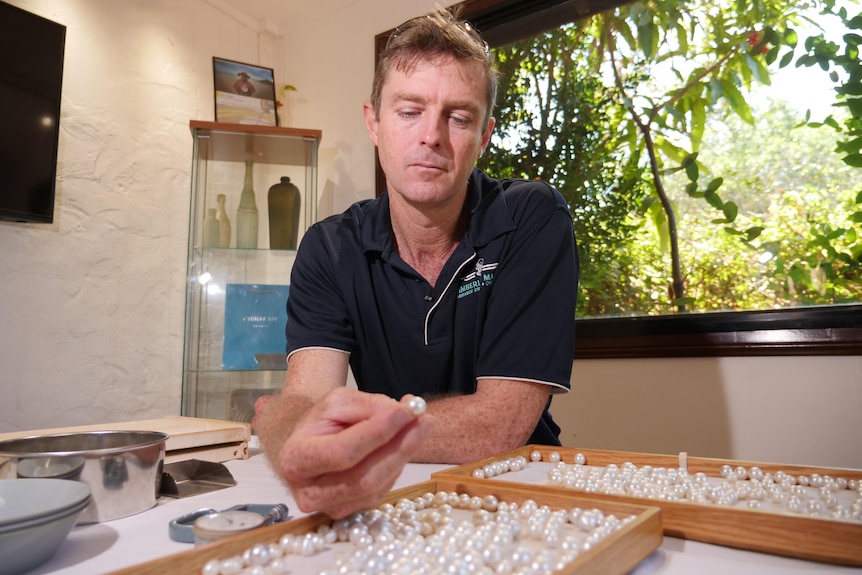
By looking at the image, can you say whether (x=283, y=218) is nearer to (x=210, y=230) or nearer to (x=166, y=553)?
(x=210, y=230)

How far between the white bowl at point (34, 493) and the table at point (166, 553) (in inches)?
1.9

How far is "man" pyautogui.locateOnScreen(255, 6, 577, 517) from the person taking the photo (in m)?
1.23

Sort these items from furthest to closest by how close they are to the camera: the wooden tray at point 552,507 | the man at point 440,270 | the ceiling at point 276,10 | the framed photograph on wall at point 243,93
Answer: the ceiling at point 276,10 < the framed photograph on wall at point 243,93 < the man at point 440,270 < the wooden tray at point 552,507

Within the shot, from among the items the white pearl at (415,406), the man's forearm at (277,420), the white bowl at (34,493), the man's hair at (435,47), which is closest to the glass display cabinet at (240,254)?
the man's hair at (435,47)

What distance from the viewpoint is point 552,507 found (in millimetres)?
658

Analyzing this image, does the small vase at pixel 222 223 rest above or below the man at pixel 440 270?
above

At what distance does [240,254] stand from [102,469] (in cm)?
210

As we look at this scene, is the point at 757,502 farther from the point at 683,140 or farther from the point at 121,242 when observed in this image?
the point at 121,242

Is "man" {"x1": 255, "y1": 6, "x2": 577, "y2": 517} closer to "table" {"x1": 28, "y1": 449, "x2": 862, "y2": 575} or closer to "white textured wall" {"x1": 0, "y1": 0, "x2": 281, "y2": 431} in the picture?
"table" {"x1": 28, "y1": 449, "x2": 862, "y2": 575}

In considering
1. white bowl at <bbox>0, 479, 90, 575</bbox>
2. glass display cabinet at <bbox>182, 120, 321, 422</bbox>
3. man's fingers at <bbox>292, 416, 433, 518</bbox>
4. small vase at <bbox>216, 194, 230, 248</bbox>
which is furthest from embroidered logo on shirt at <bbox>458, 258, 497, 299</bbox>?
small vase at <bbox>216, 194, 230, 248</bbox>

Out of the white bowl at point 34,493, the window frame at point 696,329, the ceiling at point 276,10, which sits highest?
the ceiling at point 276,10

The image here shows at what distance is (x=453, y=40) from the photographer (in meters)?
1.40

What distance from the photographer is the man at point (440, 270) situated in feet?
4.03

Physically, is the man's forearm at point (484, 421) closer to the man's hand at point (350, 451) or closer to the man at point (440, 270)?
the man at point (440, 270)
